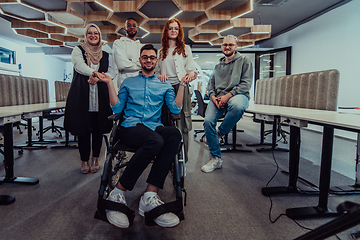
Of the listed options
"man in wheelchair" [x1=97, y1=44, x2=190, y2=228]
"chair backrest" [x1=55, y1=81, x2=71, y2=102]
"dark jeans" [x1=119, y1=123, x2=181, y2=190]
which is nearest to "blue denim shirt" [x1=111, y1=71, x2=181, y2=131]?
"man in wheelchair" [x1=97, y1=44, x2=190, y2=228]

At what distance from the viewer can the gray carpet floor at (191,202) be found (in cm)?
132

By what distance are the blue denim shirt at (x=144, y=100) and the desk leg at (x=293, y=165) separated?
1.04 metres

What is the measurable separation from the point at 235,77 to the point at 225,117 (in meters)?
0.51

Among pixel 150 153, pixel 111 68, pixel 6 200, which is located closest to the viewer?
pixel 150 153

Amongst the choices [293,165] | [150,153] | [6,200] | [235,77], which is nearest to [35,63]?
[6,200]

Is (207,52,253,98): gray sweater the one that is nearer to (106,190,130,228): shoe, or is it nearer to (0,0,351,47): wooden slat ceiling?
(106,190,130,228): shoe

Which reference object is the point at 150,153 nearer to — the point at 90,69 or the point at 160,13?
the point at 90,69

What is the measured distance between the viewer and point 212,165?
8.08ft

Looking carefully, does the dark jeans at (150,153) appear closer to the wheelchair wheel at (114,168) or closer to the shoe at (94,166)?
the wheelchair wheel at (114,168)

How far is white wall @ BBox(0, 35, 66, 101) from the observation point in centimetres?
842

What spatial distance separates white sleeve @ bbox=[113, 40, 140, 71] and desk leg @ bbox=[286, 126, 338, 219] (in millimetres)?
1729

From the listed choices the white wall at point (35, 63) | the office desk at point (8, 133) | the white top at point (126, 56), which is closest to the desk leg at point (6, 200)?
the office desk at point (8, 133)

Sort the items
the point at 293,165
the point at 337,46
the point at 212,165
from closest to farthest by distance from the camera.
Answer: the point at 293,165 → the point at 212,165 → the point at 337,46

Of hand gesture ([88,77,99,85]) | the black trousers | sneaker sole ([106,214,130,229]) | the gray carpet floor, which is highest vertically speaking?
hand gesture ([88,77,99,85])
